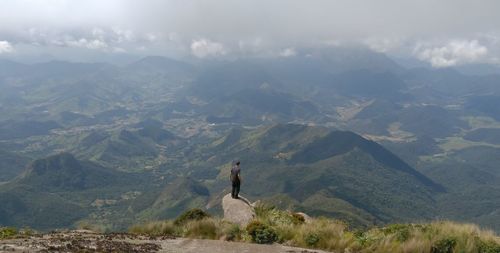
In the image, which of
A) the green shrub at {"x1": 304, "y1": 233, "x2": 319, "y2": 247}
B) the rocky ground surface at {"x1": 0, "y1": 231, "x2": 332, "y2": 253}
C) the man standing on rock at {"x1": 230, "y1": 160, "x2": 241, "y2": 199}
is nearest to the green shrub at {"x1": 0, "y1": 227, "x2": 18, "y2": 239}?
the rocky ground surface at {"x1": 0, "y1": 231, "x2": 332, "y2": 253}

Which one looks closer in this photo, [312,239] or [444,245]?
[444,245]

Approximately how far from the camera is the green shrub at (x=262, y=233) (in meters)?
27.0

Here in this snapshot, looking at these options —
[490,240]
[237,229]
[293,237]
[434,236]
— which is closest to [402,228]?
[434,236]

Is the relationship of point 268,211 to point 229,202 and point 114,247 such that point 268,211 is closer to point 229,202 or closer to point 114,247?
point 229,202

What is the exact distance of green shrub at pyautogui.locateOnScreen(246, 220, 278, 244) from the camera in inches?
1061

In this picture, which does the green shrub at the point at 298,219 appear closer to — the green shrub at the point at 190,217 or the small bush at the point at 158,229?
the green shrub at the point at 190,217

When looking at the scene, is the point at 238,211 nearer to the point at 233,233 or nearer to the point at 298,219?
the point at 298,219

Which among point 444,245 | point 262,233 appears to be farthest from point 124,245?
point 444,245

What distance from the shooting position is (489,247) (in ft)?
74.3

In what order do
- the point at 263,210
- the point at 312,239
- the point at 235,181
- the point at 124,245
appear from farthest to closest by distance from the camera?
the point at 235,181, the point at 263,210, the point at 312,239, the point at 124,245

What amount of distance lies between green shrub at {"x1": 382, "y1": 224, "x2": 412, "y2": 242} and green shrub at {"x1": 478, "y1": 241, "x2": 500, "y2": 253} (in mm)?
3461

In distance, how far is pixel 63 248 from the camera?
21.5 m

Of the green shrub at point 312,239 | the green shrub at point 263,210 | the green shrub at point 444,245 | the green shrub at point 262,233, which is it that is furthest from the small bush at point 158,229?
the green shrub at point 444,245

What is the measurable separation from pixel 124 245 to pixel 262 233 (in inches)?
307
